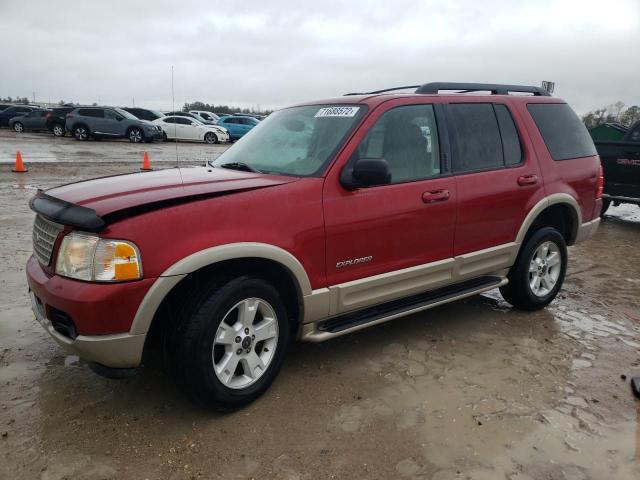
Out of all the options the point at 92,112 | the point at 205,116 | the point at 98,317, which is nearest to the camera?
the point at 98,317

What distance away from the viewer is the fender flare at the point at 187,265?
2.72 m

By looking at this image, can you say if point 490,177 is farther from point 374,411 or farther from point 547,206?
point 374,411

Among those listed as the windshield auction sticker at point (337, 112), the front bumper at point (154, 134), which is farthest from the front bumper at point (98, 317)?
the front bumper at point (154, 134)

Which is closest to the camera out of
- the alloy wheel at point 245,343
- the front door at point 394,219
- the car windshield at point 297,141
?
the alloy wheel at point 245,343

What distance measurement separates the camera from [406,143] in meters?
3.86

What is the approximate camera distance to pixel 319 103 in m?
4.14

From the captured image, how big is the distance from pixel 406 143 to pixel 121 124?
79.3ft

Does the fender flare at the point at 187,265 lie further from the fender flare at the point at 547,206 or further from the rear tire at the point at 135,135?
the rear tire at the point at 135,135

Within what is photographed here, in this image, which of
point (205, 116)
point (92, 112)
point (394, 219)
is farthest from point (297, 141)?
point (205, 116)

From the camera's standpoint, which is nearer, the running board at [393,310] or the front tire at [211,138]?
the running board at [393,310]

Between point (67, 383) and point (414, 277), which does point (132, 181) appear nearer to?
point (67, 383)

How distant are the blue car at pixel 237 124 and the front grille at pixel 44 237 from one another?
26241mm

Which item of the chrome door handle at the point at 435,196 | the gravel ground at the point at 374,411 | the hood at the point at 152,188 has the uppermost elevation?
the hood at the point at 152,188

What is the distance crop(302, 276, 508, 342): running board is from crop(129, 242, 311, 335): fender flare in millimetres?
650
